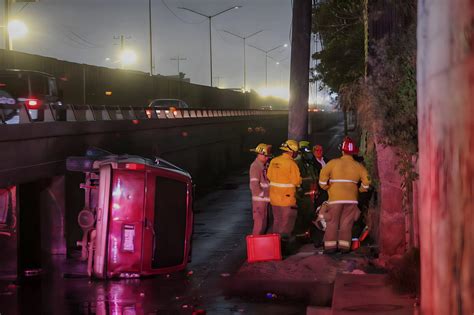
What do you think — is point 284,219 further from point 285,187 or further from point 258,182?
point 258,182

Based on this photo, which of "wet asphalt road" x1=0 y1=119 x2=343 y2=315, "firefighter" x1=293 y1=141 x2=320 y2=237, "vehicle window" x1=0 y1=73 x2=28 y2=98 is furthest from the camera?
"vehicle window" x1=0 y1=73 x2=28 y2=98

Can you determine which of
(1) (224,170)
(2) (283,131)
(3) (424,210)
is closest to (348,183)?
(3) (424,210)

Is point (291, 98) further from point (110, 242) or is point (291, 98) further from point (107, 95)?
point (107, 95)

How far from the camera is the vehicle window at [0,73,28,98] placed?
2056 cm

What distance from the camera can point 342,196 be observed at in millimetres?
12047

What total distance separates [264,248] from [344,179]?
1.60 meters

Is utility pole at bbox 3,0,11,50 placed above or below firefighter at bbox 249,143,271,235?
above

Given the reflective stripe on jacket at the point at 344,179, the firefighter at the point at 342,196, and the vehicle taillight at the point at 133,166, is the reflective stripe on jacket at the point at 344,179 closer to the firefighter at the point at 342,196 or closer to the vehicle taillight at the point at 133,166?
the firefighter at the point at 342,196

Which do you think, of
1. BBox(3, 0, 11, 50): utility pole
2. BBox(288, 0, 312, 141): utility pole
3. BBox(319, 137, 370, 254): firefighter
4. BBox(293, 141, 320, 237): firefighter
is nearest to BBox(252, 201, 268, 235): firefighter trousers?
BBox(293, 141, 320, 237): firefighter

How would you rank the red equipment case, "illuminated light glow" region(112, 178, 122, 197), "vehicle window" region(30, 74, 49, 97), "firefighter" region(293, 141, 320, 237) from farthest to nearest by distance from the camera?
"vehicle window" region(30, 74, 49, 97) → "firefighter" region(293, 141, 320, 237) → the red equipment case → "illuminated light glow" region(112, 178, 122, 197)

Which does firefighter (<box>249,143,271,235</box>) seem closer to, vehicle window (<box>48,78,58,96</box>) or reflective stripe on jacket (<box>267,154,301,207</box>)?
reflective stripe on jacket (<box>267,154,301,207</box>)

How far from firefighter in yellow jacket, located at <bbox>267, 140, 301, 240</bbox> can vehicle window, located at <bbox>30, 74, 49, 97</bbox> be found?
1039 cm

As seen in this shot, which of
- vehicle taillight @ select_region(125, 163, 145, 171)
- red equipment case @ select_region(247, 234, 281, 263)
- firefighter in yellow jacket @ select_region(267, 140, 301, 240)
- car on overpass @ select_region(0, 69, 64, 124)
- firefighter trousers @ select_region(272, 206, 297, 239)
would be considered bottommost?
red equipment case @ select_region(247, 234, 281, 263)

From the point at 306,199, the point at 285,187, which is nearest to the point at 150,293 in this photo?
the point at 285,187
